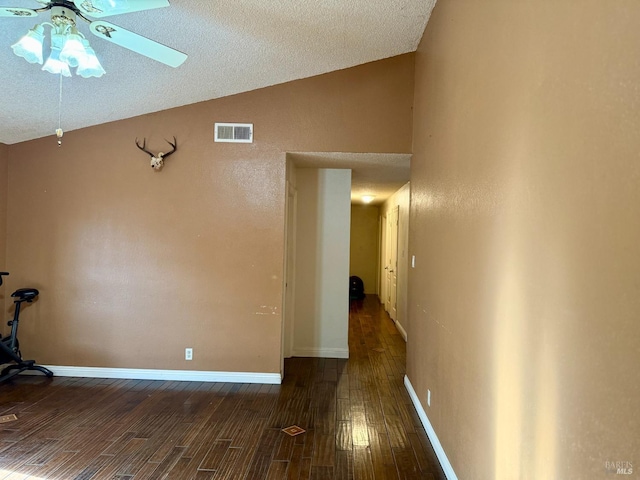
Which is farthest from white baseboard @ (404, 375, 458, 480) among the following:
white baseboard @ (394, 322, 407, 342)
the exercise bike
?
the exercise bike

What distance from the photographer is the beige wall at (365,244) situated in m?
10.2

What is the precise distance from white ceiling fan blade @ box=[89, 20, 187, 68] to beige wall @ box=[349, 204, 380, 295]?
8.14 metres

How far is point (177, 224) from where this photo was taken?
393 centimetres

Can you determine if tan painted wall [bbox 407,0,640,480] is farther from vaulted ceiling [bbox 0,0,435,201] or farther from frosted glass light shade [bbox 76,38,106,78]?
frosted glass light shade [bbox 76,38,106,78]

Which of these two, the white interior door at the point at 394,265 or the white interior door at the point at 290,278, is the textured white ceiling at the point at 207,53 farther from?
the white interior door at the point at 394,265

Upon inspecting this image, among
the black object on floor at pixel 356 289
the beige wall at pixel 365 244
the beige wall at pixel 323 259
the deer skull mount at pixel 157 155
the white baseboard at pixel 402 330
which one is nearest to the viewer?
the deer skull mount at pixel 157 155

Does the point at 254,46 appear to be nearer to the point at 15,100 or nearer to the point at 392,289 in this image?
the point at 15,100

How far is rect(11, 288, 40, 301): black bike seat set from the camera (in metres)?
3.78

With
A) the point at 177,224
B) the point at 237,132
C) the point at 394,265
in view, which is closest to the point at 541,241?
the point at 237,132

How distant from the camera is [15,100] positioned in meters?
3.16

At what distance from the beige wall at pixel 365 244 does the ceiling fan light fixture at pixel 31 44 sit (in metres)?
8.56

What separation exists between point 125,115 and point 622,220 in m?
4.16

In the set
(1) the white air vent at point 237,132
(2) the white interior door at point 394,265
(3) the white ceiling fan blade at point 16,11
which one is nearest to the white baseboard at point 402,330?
(2) the white interior door at point 394,265

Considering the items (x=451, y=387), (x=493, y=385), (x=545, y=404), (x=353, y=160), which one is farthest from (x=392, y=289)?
(x=545, y=404)
